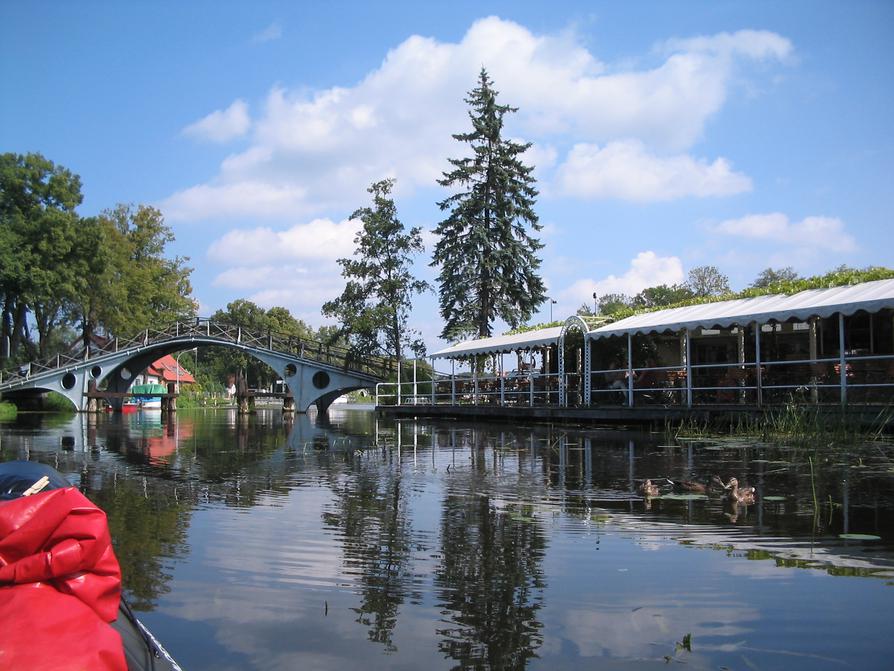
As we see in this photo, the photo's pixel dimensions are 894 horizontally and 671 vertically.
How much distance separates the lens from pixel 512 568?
5.37 metres

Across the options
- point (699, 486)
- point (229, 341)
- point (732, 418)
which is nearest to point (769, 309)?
point (732, 418)

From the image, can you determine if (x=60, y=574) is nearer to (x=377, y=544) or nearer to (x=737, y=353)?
(x=377, y=544)

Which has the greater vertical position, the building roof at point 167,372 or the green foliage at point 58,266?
the green foliage at point 58,266

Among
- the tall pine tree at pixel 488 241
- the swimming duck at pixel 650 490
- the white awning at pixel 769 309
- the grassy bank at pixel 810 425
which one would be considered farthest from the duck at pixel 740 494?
the tall pine tree at pixel 488 241

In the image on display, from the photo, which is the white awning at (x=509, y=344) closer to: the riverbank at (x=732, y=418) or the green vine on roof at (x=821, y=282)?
the riverbank at (x=732, y=418)

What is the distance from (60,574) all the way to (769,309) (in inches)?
632

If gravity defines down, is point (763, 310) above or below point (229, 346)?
below

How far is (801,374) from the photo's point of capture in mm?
18406

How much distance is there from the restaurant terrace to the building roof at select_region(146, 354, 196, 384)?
192 ft

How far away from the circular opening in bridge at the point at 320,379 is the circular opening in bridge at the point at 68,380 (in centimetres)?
1381

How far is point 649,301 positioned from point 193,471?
59.0 metres

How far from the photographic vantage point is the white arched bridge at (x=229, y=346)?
42.7m

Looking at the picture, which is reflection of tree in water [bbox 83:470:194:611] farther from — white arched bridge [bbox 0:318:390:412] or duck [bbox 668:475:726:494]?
white arched bridge [bbox 0:318:390:412]

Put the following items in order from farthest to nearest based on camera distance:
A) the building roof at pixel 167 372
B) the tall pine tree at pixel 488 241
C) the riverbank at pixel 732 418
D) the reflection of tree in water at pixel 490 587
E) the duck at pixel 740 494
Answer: the building roof at pixel 167 372
the tall pine tree at pixel 488 241
the riverbank at pixel 732 418
the duck at pixel 740 494
the reflection of tree in water at pixel 490 587
